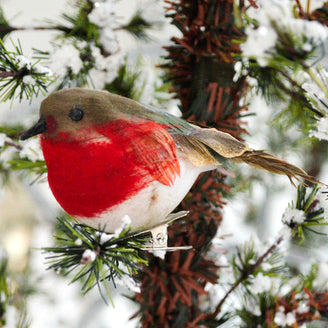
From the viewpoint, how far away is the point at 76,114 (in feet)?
0.73

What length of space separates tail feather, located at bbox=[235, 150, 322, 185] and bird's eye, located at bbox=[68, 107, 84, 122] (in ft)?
Result: 0.33

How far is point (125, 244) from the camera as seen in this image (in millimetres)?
228

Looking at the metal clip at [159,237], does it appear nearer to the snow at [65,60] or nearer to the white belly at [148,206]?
the white belly at [148,206]

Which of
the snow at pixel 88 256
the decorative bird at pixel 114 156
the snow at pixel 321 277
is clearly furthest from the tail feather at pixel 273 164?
the snow at pixel 321 277

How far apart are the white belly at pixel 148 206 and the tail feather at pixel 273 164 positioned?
36mm

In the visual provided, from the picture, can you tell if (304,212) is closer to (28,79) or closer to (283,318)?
(283,318)

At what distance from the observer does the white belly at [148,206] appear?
9.0 inches

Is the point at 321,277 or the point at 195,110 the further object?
the point at 321,277

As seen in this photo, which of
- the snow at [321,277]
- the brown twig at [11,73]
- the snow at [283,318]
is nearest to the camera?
the brown twig at [11,73]

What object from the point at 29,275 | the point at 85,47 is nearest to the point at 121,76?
the point at 85,47

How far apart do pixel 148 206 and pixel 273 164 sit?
0.25 feet

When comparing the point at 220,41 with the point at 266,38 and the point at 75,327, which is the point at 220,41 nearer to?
the point at 266,38

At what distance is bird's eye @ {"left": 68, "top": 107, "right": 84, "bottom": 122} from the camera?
0.22m

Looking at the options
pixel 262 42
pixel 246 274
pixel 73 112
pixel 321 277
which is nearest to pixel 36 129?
pixel 73 112
